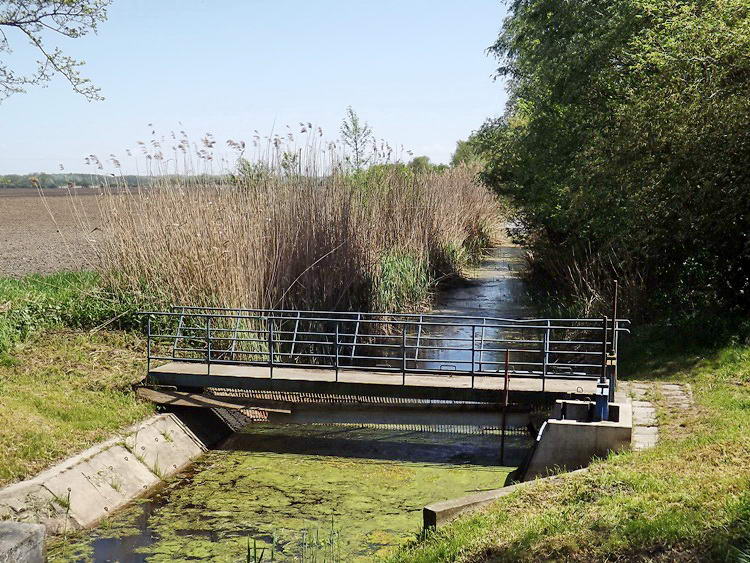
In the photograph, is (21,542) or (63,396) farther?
(63,396)

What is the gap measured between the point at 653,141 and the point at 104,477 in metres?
9.66

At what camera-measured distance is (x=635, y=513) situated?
677 centimetres

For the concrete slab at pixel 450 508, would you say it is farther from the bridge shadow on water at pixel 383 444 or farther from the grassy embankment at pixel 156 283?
the grassy embankment at pixel 156 283

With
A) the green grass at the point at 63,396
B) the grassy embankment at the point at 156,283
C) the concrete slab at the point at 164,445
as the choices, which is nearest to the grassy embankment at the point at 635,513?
the concrete slab at the point at 164,445

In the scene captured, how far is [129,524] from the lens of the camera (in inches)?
368

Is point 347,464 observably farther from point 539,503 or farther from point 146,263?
point 146,263

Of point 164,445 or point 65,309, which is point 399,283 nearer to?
point 65,309

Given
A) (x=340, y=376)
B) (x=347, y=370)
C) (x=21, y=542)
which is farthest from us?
(x=347, y=370)

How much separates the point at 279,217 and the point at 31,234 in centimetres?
2853

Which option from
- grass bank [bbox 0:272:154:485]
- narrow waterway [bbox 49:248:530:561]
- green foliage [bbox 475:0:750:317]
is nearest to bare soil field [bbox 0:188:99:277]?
grass bank [bbox 0:272:154:485]

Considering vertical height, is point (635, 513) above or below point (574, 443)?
above

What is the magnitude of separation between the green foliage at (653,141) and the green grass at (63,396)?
843 centimetres

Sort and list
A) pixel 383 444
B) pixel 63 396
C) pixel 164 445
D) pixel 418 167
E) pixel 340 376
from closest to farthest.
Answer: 1. pixel 164 445
2. pixel 63 396
3. pixel 383 444
4. pixel 340 376
5. pixel 418 167

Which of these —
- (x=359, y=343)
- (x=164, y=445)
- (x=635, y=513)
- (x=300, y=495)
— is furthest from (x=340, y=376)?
(x=635, y=513)
